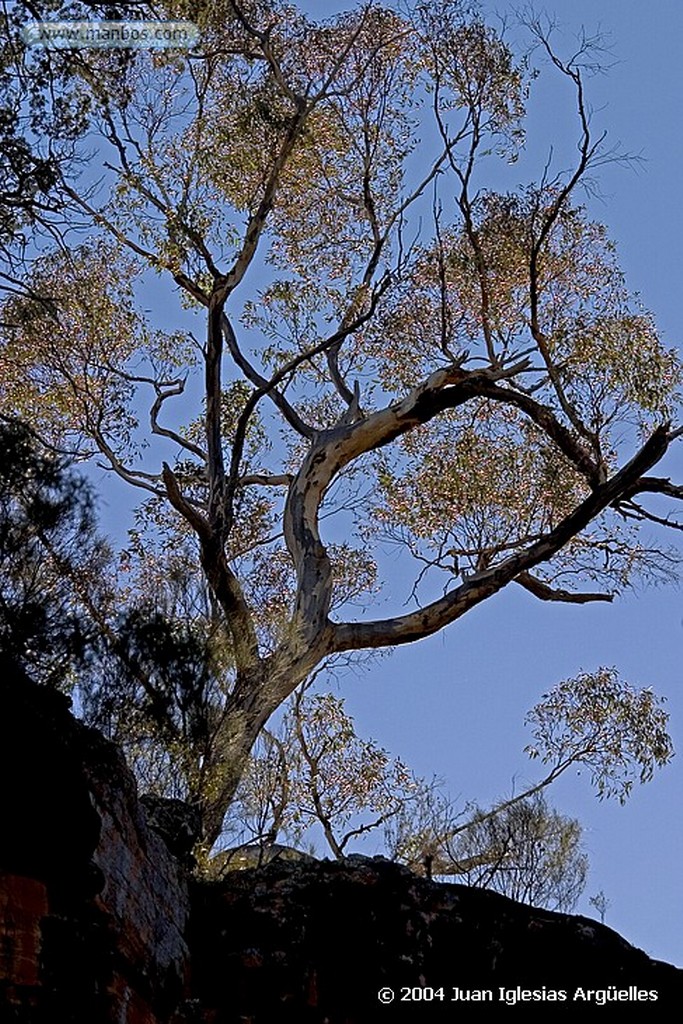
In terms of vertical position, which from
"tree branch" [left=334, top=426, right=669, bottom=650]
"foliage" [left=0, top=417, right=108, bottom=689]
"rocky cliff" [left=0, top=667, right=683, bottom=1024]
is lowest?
"rocky cliff" [left=0, top=667, right=683, bottom=1024]

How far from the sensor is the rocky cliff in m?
4.76

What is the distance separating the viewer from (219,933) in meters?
5.82

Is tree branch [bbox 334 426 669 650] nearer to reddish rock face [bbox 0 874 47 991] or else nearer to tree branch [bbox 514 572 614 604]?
tree branch [bbox 514 572 614 604]

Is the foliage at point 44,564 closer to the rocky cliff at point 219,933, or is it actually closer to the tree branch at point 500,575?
the rocky cliff at point 219,933

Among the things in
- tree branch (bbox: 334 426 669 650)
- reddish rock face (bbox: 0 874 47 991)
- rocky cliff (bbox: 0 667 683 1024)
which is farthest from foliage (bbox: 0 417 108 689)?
tree branch (bbox: 334 426 669 650)

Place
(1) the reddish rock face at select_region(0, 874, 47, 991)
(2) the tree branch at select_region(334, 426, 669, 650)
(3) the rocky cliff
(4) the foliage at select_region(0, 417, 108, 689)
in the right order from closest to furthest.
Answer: (1) the reddish rock face at select_region(0, 874, 47, 991) < (3) the rocky cliff < (4) the foliage at select_region(0, 417, 108, 689) < (2) the tree branch at select_region(334, 426, 669, 650)

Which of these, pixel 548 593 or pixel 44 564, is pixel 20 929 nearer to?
pixel 44 564

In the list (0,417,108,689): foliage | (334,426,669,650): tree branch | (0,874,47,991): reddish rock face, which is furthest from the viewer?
(334,426,669,650): tree branch

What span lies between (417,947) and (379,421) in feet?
22.5

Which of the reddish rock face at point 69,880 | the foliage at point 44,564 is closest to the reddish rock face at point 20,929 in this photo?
the reddish rock face at point 69,880

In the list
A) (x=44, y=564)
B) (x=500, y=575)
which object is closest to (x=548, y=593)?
(x=500, y=575)

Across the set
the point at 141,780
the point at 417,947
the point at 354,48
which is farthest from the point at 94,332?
the point at 417,947

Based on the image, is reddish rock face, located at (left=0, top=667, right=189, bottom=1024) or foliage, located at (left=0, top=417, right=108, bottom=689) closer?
reddish rock face, located at (left=0, top=667, right=189, bottom=1024)

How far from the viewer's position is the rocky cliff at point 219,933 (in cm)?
476
